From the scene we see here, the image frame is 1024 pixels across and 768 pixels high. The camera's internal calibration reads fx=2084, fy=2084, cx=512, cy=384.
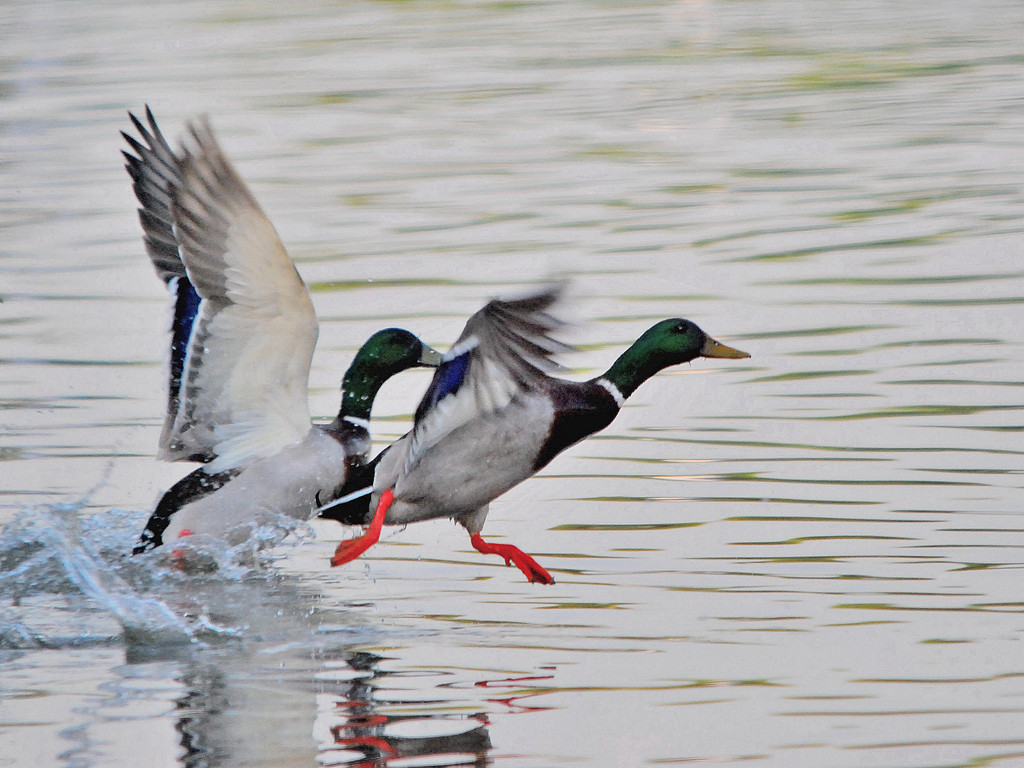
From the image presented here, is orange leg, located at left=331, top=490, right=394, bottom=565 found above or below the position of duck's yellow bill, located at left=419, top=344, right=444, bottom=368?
below

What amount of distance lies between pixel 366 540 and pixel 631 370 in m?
1.18

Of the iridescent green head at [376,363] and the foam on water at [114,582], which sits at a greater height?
the iridescent green head at [376,363]

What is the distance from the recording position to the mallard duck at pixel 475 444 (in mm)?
6551

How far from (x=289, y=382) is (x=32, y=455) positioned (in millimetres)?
1409

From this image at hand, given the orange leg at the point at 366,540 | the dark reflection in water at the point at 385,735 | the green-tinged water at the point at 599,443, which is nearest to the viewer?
the dark reflection in water at the point at 385,735

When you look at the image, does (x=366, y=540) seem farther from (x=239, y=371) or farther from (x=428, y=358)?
(x=428, y=358)

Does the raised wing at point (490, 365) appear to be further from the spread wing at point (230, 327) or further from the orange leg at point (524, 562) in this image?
the spread wing at point (230, 327)

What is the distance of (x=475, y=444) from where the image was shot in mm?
6773

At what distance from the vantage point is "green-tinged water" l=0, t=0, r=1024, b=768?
17.0ft

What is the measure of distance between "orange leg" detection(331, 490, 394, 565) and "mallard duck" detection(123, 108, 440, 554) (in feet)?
1.28

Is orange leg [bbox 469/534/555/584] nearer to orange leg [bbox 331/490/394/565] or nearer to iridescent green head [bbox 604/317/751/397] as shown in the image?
orange leg [bbox 331/490/394/565]

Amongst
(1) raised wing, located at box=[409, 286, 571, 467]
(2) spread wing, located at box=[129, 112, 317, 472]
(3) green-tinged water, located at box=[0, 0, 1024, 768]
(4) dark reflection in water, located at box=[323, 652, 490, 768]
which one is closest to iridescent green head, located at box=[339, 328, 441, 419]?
(2) spread wing, located at box=[129, 112, 317, 472]

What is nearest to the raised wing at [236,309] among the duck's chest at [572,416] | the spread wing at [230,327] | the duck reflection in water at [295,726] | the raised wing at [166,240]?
the spread wing at [230,327]

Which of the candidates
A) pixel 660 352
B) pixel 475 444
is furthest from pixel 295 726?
pixel 660 352
